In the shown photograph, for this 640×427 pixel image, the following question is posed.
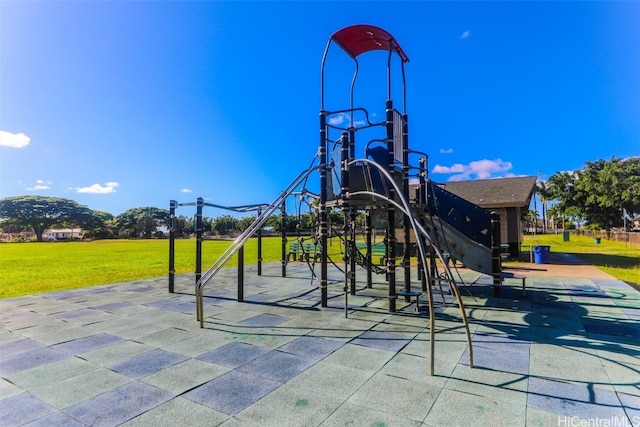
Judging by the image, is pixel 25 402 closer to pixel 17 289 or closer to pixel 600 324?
pixel 600 324

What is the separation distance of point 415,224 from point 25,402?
4454 mm

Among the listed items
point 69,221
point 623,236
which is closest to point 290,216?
point 623,236

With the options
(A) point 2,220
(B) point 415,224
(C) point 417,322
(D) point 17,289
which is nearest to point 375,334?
(C) point 417,322

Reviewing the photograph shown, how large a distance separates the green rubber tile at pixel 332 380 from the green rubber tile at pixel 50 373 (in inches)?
99.1

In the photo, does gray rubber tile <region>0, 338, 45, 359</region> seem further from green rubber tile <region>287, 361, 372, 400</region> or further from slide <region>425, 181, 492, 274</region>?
slide <region>425, 181, 492, 274</region>

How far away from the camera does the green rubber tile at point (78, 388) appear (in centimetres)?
329

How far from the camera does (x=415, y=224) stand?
4.32 m

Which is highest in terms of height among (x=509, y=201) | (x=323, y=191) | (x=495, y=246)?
(x=509, y=201)

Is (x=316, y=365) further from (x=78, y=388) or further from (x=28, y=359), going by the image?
(x=28, y=359)

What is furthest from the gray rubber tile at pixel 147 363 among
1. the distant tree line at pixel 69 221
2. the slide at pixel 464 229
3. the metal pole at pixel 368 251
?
the distant tree line at pixel 69 221

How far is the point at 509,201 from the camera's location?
17266mm

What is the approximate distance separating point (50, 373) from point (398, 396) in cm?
388

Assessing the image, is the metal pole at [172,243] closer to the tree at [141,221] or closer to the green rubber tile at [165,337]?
the green rubber tile at [165,337]

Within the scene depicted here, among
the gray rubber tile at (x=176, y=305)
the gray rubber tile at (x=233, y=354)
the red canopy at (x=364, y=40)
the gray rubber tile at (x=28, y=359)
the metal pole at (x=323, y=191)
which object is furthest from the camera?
the red canopy at (x=364, y=40)
